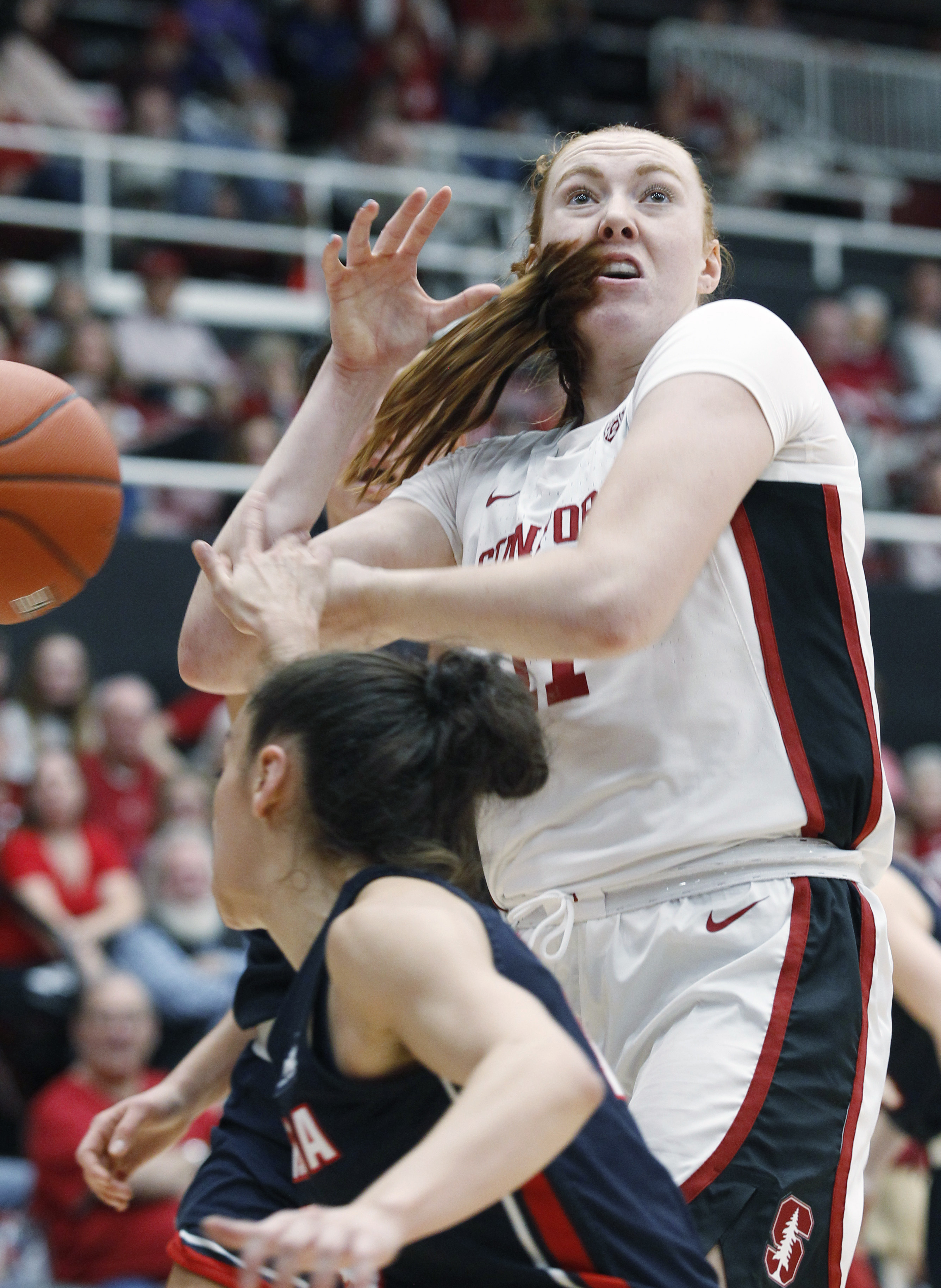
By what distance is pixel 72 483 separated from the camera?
313cm

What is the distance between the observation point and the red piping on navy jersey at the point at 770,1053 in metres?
2.16

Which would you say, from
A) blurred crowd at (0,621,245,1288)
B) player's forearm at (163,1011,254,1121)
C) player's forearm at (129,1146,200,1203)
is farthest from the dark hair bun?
player's forearm at (129,1146,200,1203)

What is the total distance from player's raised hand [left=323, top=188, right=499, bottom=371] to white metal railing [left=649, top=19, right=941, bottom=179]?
41.1 feet

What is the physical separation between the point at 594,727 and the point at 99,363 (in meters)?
6.51

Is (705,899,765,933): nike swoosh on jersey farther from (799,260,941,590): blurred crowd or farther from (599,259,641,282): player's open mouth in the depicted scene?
(799,260,941,590): blurred crowd

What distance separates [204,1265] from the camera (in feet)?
8.58

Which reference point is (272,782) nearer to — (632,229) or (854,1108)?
(854,1108)

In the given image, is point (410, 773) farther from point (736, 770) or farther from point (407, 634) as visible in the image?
A: point (736, 770)

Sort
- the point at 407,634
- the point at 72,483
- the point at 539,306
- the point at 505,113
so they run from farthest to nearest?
the point at 505,113, the point at 72,483, the point at 539,306, the point at 407,634

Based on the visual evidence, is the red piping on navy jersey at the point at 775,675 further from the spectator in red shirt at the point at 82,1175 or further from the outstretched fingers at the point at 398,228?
the spectator in red shirt at the point at 82,1175

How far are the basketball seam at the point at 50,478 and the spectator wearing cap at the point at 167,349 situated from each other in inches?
238

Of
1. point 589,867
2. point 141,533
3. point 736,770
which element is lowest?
point 141,533

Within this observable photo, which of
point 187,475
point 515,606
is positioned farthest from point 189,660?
point 187,475

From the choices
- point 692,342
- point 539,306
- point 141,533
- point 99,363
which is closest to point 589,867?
point 692,342
